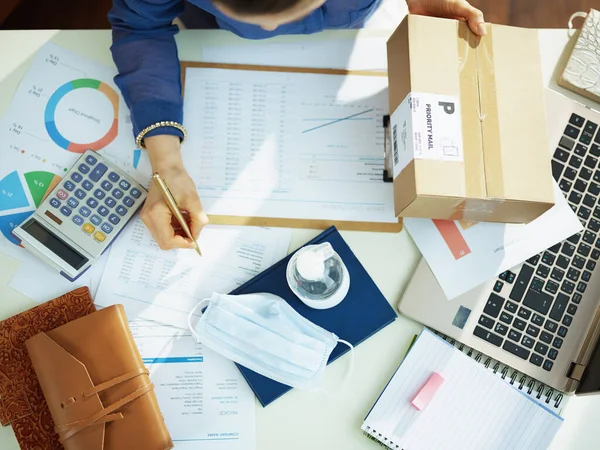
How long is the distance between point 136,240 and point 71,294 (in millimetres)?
124

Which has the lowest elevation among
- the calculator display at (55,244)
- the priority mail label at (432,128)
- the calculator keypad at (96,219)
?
the calculator display at (55,244)

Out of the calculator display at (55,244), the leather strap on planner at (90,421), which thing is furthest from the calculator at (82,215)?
the leather strap on planner at (90,421)

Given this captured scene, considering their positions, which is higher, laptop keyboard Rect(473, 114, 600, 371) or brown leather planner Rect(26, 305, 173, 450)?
laptop keyboard Rect(473, 114, 600, 371)

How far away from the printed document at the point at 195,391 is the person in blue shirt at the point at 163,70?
0.15 metres

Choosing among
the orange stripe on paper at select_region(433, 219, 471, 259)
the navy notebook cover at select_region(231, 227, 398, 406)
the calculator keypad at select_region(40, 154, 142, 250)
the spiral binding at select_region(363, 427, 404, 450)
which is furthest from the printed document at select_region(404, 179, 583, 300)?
the calculator keypad at select_region(40, 154, 142, 250)

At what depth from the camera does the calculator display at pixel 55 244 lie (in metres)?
0.79

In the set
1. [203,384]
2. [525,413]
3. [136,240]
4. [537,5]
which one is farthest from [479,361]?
[537,5]

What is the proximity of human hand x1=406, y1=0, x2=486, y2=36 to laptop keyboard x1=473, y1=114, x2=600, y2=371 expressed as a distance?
254mm

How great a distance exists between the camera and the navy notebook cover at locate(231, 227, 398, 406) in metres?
0.78

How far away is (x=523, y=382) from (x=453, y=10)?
564 mm

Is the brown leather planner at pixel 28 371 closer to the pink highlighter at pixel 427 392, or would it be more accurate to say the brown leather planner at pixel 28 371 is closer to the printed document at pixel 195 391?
the printed document at pixel 195 391

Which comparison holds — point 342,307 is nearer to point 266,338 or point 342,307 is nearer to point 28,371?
point 266,338

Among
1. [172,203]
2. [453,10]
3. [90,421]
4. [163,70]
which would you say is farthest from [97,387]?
[453,10]

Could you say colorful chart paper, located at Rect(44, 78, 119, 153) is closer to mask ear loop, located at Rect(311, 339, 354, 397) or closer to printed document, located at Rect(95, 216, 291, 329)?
printed document, located at Rect(95, 216, 291, 329)
